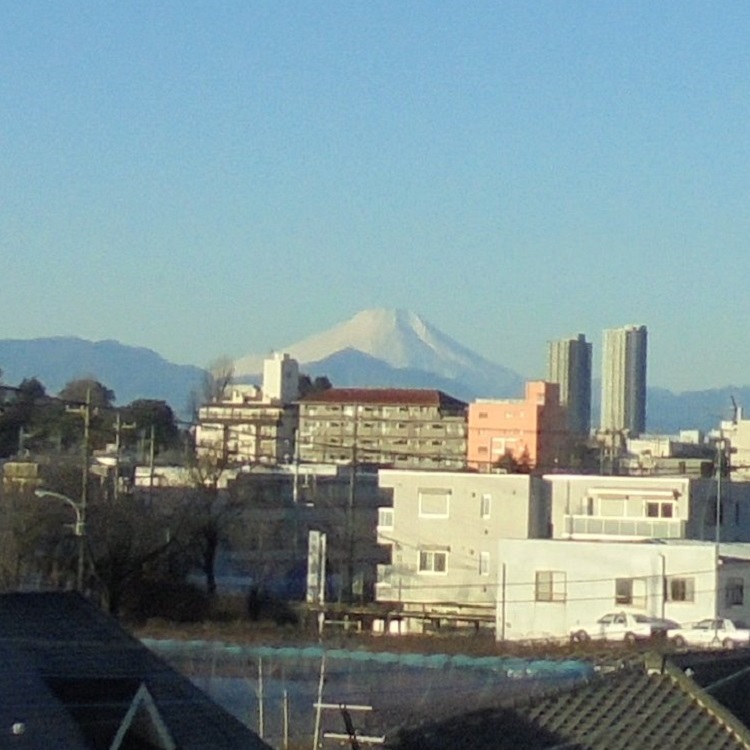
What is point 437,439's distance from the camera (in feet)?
305

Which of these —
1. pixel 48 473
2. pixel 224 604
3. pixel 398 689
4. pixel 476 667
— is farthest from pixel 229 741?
pixel 48 473

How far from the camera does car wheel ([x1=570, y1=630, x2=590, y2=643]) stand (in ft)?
107

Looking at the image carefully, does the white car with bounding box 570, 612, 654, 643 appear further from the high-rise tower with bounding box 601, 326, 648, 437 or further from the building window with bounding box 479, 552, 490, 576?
the high-rise tower with bounding box 601, 326, 648, 437

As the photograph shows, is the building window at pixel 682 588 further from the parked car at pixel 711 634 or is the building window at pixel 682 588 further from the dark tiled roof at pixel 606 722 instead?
the dark tiled roof at pixel 606 722

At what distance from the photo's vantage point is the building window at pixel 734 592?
114 feet

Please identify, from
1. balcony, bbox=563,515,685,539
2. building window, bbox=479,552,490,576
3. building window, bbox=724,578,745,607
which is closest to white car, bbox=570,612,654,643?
building window, bbox=724,578,745,607

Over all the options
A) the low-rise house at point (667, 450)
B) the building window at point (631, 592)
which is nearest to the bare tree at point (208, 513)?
the building window at point (631, 592)

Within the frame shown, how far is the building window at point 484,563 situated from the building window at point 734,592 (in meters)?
6.47

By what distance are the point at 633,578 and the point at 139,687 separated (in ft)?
83.5

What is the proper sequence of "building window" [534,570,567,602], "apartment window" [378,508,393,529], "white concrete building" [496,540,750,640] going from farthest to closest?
"apartment window" [378,508,393,529] < "building window" [534,570,567,602] < "white concrete building" [496,540,750,640]

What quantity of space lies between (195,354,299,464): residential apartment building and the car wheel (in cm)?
3615

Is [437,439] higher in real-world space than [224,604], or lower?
higher

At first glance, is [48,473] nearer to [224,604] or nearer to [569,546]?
[224,604]

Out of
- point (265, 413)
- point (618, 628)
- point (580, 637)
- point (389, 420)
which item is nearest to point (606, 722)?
point (580, 637)
